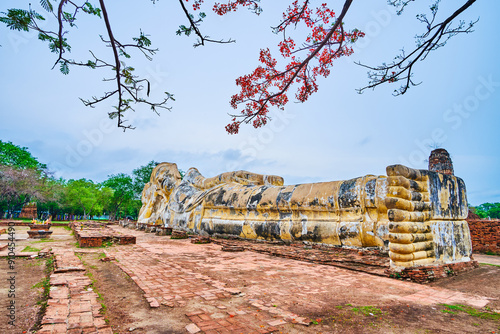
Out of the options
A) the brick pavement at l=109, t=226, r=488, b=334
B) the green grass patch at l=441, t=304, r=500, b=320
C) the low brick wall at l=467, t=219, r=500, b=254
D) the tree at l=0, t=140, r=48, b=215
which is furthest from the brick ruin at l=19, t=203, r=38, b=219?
the low brick wall at l=467, t=219, r=500, b=254

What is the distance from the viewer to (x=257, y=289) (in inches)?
144

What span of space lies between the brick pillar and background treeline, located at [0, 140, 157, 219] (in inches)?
826

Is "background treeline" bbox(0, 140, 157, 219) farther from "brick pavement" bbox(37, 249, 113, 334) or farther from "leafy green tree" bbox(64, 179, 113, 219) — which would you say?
"brick pavement" bbox(37, 249, 113, 334)

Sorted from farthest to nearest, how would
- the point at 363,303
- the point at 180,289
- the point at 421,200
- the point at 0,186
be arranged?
the point at 0,186 < the point at 421,200 < the point at 180,289 < the point at 363,303

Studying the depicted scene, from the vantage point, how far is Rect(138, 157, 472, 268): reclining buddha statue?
16.3 feet

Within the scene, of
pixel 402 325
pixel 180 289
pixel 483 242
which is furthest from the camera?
pixel 483 242

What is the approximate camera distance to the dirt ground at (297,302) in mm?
2575

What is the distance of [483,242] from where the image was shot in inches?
432

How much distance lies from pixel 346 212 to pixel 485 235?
7.52m

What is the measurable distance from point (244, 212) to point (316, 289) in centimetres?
569

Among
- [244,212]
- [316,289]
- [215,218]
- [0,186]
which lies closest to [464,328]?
[316,289]

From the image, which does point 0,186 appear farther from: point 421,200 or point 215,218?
point 421,200

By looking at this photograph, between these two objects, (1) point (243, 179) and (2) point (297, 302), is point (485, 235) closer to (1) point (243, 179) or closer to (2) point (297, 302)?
(1) point (243, 179)

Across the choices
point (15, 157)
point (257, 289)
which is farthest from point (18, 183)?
point (257, 289)
